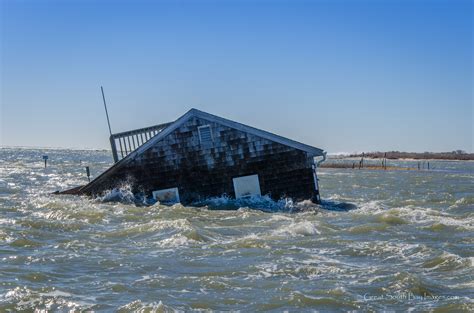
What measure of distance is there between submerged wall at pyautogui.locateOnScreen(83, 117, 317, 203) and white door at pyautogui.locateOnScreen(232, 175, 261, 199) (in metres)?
0.19

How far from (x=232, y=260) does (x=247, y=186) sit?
38.1 feet

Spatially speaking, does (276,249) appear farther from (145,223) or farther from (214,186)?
(214,186)

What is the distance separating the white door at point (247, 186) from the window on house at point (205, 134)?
6.40 feet

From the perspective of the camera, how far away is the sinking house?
78.2ft

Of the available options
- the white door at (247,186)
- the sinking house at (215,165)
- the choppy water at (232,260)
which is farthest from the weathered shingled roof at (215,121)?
the choppy water at (232,260)

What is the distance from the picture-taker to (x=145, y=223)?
58.3ft

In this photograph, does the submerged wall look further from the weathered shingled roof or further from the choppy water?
the choppy water

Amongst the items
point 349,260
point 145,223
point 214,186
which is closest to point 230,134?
point 214,186

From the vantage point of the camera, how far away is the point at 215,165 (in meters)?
24.1

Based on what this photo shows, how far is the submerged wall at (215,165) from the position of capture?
78.4ft

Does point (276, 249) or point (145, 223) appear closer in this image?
point (276, 249)

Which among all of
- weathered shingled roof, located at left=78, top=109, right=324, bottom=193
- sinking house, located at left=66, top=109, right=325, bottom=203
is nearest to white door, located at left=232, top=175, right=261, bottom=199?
sinking house, located at left=66, top=109, right=325, bottom=203

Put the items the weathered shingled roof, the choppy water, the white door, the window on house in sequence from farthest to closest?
the white door < the window on house < the weathered shingled roof < the choppy water

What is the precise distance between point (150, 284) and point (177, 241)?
170 inches
